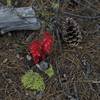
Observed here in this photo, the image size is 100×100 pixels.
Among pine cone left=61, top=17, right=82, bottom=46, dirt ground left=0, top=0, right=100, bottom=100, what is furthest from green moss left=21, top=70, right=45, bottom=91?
pine cone left=61, top=17, right=82, bottom=46

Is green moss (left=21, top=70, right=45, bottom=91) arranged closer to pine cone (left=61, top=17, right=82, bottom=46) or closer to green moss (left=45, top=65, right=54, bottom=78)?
green moss (left=45, top=65, right=54, bottom=78)

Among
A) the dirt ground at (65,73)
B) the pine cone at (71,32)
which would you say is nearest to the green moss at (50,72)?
the dirt ground at (65,73)

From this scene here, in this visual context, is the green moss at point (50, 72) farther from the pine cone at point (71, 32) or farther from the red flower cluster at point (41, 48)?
the pine cone at point (71, 32)

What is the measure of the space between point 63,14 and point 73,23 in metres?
0.22

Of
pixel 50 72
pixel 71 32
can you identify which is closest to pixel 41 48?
pixel 50 72

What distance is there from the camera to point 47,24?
10.0 feet

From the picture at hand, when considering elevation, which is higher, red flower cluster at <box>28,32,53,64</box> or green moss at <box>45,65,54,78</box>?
red flower cluster at <box>28,32,53,64</box>

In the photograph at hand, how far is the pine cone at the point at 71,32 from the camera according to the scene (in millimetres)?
2961

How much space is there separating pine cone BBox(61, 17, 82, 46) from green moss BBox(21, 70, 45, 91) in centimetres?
44

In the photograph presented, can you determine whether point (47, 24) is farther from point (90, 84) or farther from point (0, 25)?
point (90, 84)

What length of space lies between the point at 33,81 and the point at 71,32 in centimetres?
58

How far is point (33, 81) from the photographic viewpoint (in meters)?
2.78

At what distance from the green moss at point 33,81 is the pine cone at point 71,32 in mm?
438

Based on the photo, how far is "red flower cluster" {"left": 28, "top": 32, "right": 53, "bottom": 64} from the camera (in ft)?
9.25
